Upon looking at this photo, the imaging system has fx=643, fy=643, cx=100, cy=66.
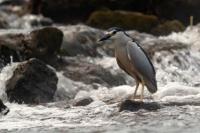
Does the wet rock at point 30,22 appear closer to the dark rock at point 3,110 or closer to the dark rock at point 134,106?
the dark rock at point 3,110

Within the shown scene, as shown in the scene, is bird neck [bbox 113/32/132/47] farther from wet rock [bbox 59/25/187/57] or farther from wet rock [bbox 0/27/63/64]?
wet rock [bbox 59/25/187/57]

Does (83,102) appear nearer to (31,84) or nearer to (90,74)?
(31,84)

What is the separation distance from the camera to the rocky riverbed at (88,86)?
9562 millimetres

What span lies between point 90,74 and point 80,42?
11.8ft

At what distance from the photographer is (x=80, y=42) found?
19.3 m

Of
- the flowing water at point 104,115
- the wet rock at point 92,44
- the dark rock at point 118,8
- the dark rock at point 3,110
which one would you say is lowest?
the flowing water at point 104,115

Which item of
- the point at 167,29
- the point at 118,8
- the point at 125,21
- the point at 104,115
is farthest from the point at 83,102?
the point at 118,8

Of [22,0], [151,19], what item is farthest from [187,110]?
[22,0]

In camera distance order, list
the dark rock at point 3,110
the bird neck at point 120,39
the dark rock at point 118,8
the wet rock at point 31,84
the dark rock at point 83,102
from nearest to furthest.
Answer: the dark rock at point 3,110 < the bird neck at point 120,39 < the dark rock at point 83,102 < the wet rock at point 31,84 < the dark rock at point 118,8

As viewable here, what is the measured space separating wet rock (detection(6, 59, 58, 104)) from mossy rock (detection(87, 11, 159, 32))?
34.1ft

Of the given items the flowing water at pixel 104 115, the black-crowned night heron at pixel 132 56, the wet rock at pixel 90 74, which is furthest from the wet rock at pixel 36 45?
the black-crowned night heron at pixel 132 56

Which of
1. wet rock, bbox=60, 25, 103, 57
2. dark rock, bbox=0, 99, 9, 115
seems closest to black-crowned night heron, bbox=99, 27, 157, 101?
dark rock, bbox=0, 99, 9, 115

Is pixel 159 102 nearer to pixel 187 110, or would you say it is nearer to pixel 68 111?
pixel 187 110

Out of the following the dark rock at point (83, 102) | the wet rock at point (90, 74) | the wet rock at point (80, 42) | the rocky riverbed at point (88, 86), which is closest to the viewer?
the rocky riverbed at point (88, 86)
